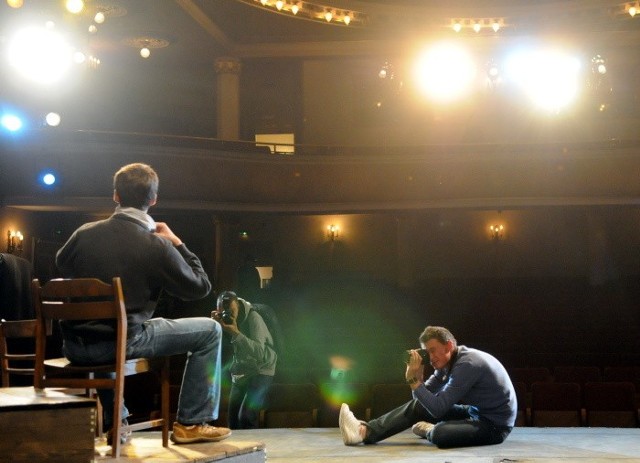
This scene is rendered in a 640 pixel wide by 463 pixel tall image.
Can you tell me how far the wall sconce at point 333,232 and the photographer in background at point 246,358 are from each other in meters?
9.36

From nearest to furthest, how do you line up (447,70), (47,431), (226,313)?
(47,431), (226,313), (447,70)

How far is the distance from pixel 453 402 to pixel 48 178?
27.6 ft

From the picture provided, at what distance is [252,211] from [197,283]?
10.3 metres

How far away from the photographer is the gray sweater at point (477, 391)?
4898 mm

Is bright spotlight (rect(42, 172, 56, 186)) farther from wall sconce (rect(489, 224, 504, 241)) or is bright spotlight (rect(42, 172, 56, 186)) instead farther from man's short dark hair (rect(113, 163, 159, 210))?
man's short dark hair (rect(113, 163, 159, 210))

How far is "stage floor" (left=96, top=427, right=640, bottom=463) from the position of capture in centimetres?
357

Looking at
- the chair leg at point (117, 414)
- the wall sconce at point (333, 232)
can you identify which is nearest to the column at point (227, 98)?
the wall sconce at point (333, 232)

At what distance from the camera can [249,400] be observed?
6.38 metres

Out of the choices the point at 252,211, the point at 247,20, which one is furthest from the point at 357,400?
the point at 247,20

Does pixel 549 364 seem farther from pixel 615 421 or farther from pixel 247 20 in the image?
pixel 247 20

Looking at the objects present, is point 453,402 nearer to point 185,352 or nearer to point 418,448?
point 418,448

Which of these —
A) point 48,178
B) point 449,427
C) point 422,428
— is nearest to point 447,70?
point 48,178

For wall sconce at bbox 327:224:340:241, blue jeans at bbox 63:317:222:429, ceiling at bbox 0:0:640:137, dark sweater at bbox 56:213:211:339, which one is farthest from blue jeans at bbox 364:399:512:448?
wall sconce at bbox 327:224:340:241

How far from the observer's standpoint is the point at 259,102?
16.1 m
